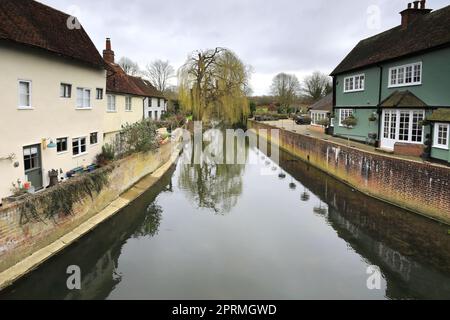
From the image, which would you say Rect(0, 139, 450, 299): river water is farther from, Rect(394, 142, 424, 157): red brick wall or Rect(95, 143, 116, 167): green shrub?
Rect(394, 142, 424, 157): red brick wall

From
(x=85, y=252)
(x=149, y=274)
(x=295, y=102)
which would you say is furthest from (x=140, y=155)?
(x=295, y=102)

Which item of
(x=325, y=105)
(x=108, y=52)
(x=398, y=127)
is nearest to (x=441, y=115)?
(x=398, y=127)

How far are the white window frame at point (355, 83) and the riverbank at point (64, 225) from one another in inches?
523

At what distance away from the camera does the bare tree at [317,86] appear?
59584 mm

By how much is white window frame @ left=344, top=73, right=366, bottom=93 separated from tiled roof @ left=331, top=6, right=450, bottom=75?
0.59 m

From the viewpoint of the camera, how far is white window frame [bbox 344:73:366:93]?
67.5 feet

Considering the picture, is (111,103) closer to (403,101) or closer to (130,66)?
(403,101)

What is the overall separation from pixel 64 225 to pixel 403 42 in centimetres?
1759

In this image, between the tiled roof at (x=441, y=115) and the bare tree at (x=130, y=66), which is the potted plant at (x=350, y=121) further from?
the bare tree at (x=130, y=66)

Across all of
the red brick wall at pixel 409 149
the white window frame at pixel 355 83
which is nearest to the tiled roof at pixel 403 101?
the red brick wall at pixel 409 149

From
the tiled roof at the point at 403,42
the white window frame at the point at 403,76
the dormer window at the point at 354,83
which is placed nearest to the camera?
the tiled roof at the point at 403,42

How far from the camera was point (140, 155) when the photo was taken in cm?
1636

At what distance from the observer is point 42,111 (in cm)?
1136
